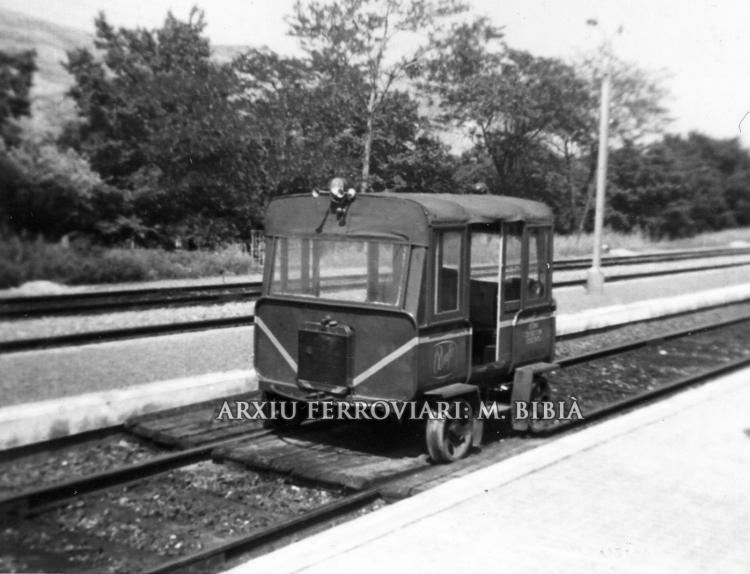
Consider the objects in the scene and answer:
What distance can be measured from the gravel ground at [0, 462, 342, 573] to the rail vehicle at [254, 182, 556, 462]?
104 cm

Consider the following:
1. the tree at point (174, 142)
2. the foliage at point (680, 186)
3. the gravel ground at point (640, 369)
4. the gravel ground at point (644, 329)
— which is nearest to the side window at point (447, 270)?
the gravel ground at point (640, 369)

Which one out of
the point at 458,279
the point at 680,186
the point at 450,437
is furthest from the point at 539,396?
the point at 680,186

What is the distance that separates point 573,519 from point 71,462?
4.51m

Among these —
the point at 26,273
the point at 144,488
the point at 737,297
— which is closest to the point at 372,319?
the point at 144,488

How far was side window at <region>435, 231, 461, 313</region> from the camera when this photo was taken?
7121 mm

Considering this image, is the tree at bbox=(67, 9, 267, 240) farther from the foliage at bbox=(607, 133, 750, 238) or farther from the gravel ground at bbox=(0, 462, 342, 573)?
the foliage at bbox=(607, 133, 750, 238)

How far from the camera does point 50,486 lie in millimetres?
6184

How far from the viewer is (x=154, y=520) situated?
605 cm

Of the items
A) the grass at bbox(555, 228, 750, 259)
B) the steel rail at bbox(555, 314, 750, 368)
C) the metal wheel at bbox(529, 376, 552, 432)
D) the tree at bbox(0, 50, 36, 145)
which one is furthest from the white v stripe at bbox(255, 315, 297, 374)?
the grass at bbox(555, 228, 750, 259)

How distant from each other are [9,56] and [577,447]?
6.79 meters

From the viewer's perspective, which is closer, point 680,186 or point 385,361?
point 385,361

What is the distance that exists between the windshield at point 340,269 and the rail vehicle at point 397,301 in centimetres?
1

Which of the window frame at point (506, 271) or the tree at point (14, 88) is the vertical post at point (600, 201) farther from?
the tree at point (14, 88)

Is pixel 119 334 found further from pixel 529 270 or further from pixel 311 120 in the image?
pixel 311 120
